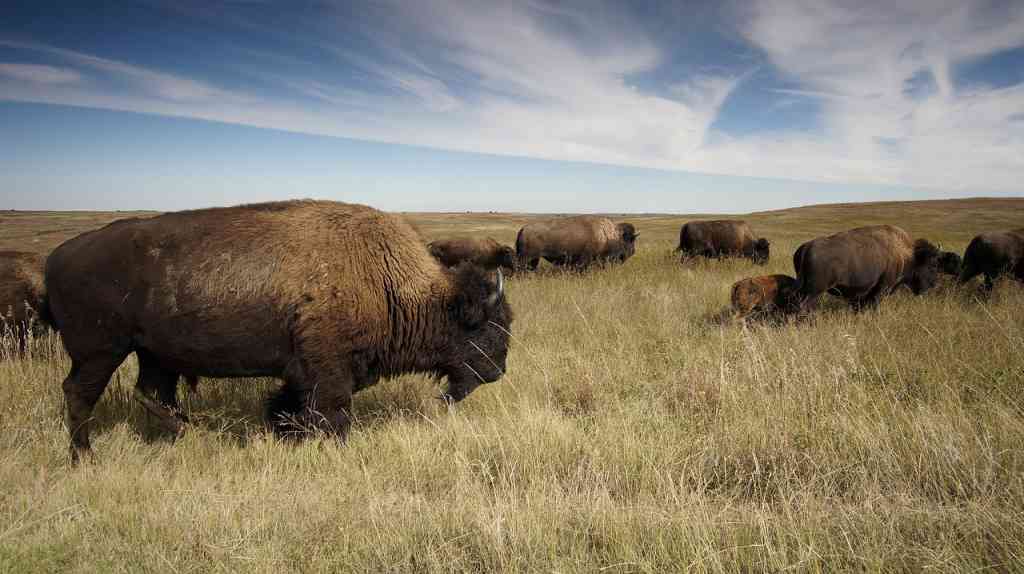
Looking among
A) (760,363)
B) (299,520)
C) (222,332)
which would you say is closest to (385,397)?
(222,332)

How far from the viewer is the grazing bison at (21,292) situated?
6.95 meters

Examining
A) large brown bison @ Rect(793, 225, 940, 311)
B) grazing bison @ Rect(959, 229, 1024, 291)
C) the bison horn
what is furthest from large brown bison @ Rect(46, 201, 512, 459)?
grazing bison @ Rect(959, 229, 1024, 291)

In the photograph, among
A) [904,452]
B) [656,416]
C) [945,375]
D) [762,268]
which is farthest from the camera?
[762,268]

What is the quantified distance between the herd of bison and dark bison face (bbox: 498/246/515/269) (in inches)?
448

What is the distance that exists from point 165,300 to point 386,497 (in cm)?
245

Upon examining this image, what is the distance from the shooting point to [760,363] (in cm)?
523

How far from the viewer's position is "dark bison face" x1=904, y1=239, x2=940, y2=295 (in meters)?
9.85

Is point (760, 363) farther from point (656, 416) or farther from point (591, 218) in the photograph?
point (591, 218)

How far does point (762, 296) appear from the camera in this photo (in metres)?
8.44

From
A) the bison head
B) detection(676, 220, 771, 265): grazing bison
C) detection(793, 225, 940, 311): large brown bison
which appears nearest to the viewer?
detection(793, 225, 940, 311): large brown bison

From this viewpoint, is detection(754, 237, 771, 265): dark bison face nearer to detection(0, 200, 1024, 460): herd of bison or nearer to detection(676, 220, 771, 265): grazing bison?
detection(676, 220, 771, 265): grazing bison

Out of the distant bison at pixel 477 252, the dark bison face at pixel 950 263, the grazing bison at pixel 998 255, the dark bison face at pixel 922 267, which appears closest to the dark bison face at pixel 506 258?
the distant bison at pixel 477 252

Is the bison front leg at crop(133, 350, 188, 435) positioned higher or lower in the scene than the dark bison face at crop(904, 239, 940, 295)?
lower

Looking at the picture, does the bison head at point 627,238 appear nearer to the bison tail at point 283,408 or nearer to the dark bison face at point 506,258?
the dark bison face at point 506,258
